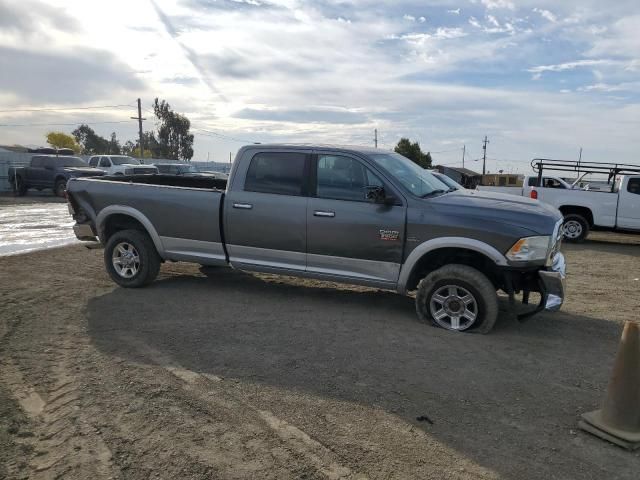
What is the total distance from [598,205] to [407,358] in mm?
10656

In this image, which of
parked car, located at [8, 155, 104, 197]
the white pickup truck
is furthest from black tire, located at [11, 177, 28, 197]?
the white pickup truck

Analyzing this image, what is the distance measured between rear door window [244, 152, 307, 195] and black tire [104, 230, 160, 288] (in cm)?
168

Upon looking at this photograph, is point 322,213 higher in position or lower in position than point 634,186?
lower

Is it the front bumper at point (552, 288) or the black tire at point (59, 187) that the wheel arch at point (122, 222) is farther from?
the black tire at point (59, 187)

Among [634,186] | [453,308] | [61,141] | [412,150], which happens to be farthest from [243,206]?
[61,141]

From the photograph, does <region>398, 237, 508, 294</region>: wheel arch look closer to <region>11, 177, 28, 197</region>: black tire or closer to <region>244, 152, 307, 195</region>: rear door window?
<region>244, 152, 307, 195</region>: rear door window

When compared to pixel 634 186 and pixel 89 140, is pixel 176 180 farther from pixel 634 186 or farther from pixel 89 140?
pixel 89 140

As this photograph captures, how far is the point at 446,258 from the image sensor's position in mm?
5648

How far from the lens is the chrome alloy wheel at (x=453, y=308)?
17.6 ft

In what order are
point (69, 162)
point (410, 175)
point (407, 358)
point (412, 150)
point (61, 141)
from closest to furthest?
point (407, 358) → point (410, 175) → point (69, 162) → point (412, 150) → point (61, 141)

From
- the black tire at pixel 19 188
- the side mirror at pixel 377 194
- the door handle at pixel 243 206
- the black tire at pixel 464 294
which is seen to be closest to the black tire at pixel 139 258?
the door handle at pixel 243 206

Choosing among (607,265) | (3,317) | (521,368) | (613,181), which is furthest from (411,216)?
(613,181)

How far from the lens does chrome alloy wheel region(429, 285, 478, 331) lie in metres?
5.38

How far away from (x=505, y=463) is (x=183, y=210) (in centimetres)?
485
